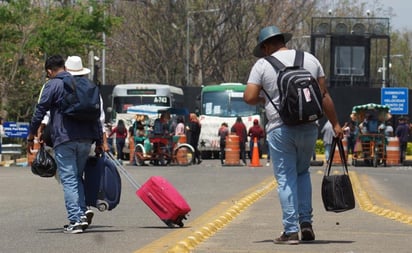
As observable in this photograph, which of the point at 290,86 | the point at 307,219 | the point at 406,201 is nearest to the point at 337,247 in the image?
the point at 307,219

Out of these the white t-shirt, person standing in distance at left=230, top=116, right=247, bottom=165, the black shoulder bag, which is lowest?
person standing in distance at left=230, top=116, right=247, bottom=165

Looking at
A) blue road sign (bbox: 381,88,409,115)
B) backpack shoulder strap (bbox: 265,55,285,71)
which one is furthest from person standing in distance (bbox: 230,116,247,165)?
backpack shoulder strap (bbox: 265,55,285,71)

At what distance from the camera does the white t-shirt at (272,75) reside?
408 inches

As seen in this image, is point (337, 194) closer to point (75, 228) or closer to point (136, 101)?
point (75, 228)

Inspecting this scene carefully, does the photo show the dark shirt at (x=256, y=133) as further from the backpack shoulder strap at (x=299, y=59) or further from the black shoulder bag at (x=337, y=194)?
the backpack shoulder strap at (x=299, y=59)

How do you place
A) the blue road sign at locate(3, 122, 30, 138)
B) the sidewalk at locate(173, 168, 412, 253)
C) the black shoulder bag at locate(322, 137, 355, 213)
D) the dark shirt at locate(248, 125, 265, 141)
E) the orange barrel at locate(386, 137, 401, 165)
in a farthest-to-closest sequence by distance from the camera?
the dark shirt at locate(248, 125, 265, 141), the orange barrel at locate(386, 137, 401, 165), the blue road sign at locate(3, 122, 30, 138), the black shoulder bag at locate(322, 137, 355, 213), the sidewalk at locate(173, 168, 412, 253)

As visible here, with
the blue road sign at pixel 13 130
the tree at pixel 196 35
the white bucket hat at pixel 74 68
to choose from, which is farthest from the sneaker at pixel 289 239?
the tree at pixel 196 35

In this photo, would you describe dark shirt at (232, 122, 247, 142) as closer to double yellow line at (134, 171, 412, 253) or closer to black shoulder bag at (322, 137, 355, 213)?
double yellow line at (134, 171, 412, 253)

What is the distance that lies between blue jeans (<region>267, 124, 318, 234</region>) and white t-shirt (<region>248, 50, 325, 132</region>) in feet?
0.42

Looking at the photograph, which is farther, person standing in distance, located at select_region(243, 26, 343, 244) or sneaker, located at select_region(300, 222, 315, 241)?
sneaker, located at select_region(300, 222, 315, 241)

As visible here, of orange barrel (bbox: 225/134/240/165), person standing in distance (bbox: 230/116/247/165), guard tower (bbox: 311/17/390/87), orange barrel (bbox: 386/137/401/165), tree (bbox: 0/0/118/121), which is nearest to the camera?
orange barrel (bbox: 225/134/240/165)

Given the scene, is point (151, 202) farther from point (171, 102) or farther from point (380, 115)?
point (171, 102)

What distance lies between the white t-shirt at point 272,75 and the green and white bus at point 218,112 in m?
36.0

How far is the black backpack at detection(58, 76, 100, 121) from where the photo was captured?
12106 mm
